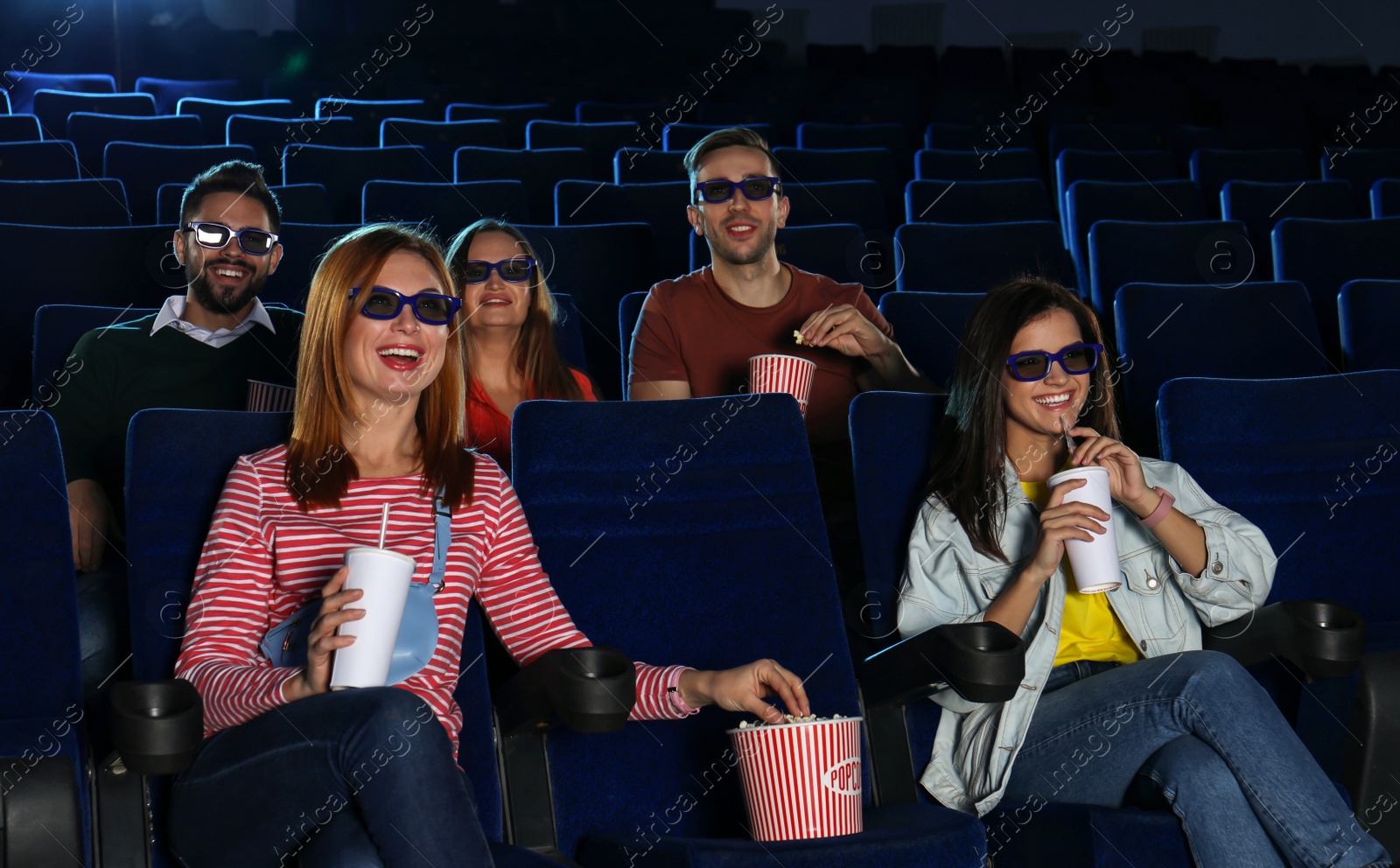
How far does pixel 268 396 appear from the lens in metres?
1.67

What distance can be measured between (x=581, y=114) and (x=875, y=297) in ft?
6.08

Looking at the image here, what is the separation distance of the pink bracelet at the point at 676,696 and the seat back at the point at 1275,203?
2496 mm

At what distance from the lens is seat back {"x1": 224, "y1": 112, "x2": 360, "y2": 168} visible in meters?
3.33

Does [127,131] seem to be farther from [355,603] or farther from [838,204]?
[355,603]

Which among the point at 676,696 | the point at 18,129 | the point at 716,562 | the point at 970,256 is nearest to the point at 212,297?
the point at 716,562

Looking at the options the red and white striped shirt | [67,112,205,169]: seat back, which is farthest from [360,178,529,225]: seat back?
the red and white striped shirt

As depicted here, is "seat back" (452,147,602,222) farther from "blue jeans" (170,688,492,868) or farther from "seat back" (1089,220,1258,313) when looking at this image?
"blue jeans" (170,688,492,868)

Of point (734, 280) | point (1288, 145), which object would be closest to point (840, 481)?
point (734, 280)

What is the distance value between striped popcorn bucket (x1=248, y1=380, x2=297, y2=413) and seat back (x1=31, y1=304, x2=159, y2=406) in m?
0.28

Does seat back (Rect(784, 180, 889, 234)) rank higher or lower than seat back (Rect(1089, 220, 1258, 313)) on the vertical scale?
higher

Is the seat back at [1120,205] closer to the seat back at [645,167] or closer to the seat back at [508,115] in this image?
the seat back at [645,167]

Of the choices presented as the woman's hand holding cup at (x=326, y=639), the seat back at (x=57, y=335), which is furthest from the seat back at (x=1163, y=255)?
the woman's hand holding cup at (x=326, y=639)

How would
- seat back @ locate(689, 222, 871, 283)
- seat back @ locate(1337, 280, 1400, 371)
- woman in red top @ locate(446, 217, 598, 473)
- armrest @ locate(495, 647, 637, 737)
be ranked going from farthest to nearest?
seat back @ locate(689, 222, 871, 283)
seat back @ locate(1337, 280, 1400, 371)
woman in red top @ locate(446, 217, 598, 473)
armrest @ locate(495, 647, 637, 737)

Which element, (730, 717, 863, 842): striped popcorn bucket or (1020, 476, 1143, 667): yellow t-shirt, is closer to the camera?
(730, 717, 863, 842): striped popcorn bucket
